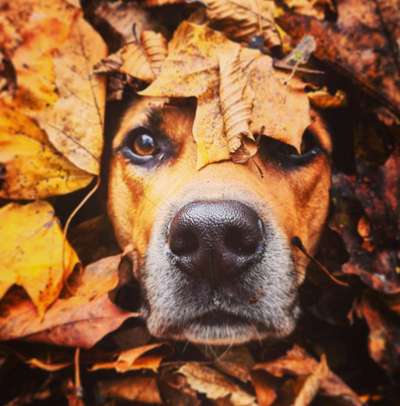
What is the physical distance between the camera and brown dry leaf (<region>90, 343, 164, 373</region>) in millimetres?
1963

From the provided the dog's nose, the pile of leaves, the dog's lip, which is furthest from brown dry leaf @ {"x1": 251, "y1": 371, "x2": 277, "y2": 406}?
the dog's nose

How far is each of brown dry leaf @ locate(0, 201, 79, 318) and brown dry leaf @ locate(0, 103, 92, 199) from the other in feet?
0.27

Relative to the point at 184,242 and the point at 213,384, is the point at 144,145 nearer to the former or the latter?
the point at 184,242

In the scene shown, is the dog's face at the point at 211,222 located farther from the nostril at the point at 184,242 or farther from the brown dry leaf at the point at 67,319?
the brown dry leaf at the point at 67,319

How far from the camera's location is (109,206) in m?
2.57

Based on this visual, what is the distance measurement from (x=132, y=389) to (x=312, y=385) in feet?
2.51

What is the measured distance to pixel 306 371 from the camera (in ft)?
6.73

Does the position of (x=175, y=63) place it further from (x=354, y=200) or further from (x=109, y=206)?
(x=354, y=200)

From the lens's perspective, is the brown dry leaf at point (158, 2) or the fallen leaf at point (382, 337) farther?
the brown dry leaf at point (158, 2)

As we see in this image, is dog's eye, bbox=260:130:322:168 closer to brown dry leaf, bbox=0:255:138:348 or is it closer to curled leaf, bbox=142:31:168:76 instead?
curled leaf, bbox=142:31:168:76

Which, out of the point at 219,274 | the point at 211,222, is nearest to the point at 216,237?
the point at 211,222

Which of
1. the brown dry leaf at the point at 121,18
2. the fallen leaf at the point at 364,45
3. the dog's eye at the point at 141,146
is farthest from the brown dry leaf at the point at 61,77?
the fallen leaf at the point at 364,45

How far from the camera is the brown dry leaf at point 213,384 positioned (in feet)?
6.53

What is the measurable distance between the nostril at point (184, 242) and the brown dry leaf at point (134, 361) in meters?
0.48
